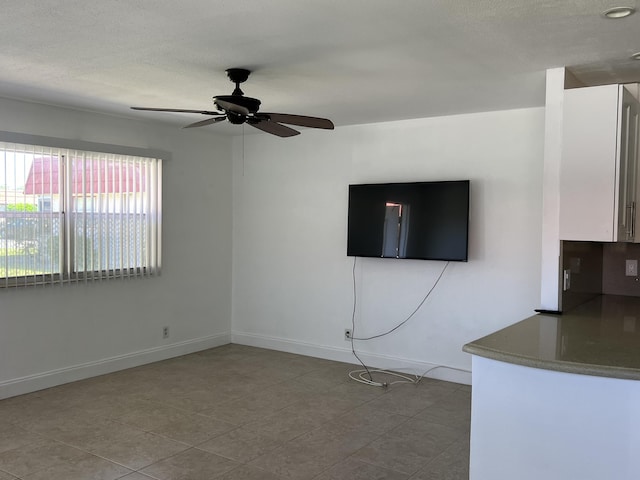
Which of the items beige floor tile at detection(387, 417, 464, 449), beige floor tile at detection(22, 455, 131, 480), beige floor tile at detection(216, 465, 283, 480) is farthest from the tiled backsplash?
beige floor tile at detection(22, 455, 131, 480)

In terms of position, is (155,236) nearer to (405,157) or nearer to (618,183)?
(405,157)

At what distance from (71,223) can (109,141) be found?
2.74 ft

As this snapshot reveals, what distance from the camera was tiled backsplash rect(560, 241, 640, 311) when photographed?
355cm

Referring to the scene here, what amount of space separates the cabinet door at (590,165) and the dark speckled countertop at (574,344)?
48 cm

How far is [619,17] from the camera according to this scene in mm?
2488

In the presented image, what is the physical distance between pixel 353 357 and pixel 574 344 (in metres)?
3.19

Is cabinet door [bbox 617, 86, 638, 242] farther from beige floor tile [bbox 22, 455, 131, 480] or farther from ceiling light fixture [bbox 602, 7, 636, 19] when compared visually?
beige floor tile [bbox 22, 455, 131, 480]

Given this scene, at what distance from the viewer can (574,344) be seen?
97.5 inches

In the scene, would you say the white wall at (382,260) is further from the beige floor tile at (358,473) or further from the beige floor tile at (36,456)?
the beige floor tile at (36,456)

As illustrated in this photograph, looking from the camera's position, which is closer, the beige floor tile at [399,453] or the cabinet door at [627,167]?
the cabinet door at [627,167]

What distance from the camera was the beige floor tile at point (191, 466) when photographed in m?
3.09

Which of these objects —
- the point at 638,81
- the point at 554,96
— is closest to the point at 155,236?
the point at 554,96

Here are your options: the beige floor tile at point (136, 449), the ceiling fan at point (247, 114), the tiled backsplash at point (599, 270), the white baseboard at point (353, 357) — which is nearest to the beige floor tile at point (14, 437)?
the beige floor tile at point (136, 449)

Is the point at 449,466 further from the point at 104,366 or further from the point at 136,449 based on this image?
the point at 104,366
